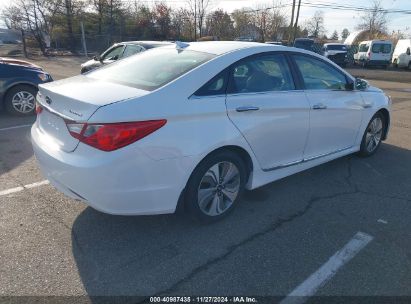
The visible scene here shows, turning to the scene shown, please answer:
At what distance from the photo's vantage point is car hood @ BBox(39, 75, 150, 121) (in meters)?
2.64

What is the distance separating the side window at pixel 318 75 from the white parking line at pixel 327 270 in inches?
66.8

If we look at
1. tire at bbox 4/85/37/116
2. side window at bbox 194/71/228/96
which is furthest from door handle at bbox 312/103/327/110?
tire at bbox 4/85/37/116

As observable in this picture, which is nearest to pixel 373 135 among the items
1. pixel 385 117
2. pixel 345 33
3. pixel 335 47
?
pixel 385 117

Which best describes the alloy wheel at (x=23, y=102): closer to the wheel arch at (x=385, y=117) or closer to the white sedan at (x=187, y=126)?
the white sedan at (x=187, y=126)

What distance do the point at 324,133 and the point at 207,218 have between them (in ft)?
6.09

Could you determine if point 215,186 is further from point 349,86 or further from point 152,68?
point 349,86

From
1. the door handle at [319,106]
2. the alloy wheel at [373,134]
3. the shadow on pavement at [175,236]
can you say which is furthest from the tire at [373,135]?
the door handle at [319,106]

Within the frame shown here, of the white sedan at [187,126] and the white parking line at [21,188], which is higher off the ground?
the white sedan at [187,126]

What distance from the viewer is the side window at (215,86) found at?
2980 millimetres

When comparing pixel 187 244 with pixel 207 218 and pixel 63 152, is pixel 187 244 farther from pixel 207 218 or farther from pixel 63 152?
pixel 63 152

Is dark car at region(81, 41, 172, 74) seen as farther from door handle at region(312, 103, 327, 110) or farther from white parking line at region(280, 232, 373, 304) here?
white parking line at region(280, 232, 373, 304)

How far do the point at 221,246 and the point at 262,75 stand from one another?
67.0 inches

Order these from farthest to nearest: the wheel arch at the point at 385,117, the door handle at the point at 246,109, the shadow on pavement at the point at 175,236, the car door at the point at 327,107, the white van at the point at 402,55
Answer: the white van at the point at 402,55 < the wheel arch at the point at 385,117 < the car door at the point at 327,107 < the door handle at the point at 246,109 < the shadow on pavement at the point at 175,236

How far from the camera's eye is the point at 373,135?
207 inches
